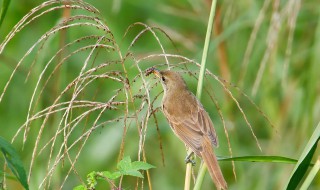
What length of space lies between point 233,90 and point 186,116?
1.41m

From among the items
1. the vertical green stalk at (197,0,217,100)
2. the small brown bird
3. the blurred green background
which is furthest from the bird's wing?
the vertical green stalk at (197,0,217,100)

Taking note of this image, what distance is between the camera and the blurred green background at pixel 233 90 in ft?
18.1

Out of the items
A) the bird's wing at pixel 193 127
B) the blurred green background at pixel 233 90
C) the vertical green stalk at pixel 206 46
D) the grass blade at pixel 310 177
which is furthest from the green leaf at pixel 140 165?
the blurred green background at pixel 233 90

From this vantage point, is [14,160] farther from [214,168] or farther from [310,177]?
[214,168]

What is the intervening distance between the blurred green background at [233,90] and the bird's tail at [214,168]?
4.28 ft

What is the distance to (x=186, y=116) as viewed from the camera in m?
4.62

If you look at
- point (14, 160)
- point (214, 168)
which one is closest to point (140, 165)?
point (14, 160)

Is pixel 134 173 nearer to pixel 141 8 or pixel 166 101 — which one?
pixel 166 101

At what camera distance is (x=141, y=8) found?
26.3 ft

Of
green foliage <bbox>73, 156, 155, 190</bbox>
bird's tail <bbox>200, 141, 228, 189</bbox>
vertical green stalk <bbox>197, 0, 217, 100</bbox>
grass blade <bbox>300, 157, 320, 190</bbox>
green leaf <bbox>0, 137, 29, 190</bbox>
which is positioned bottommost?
bird's tail <bbox>200, 141, 228, 189</bbox>

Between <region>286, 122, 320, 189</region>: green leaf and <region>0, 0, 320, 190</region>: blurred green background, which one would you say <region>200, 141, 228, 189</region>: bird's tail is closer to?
<region>286, 122, 320, 189</region>: green leaf

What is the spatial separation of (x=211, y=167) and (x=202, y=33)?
4.31 m

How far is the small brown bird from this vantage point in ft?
13.4

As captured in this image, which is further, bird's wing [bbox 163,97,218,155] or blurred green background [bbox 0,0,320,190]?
blurred green background [bbox 0,0,320,190]
